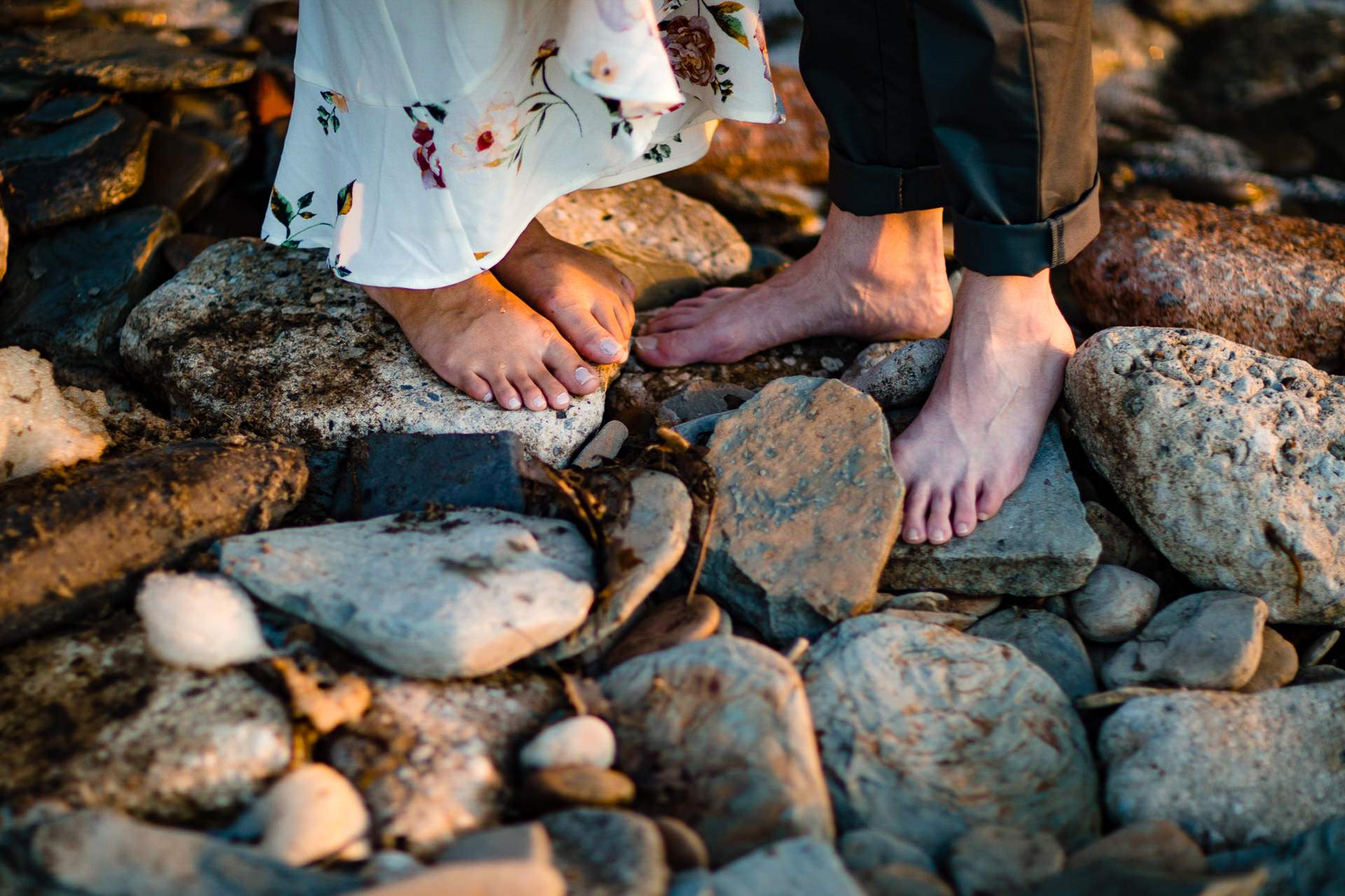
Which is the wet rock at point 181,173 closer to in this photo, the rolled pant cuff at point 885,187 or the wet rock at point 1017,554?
the rolled pant cuff at point 885,187

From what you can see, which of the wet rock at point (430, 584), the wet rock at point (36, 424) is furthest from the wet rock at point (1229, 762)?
the wet rock at point (36, 424)

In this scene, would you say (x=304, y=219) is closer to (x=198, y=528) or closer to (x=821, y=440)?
(x=198, y=528)

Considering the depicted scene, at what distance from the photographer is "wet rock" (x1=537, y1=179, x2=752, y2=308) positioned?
106 inches

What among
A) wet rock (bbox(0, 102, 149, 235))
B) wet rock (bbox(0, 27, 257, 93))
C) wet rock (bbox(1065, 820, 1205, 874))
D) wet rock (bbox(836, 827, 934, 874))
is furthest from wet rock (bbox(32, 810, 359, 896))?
wet rock (bbox(0, 27, 257, 93))

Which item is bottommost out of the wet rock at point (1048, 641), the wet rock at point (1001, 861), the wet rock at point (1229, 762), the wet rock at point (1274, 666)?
the wet rock at point (1274, 666)

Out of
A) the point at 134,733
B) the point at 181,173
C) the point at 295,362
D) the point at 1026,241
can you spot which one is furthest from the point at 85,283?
the point at 1026,241

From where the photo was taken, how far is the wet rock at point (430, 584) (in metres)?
1.42

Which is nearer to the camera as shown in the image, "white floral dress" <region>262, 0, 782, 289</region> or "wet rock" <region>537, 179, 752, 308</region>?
"white floral dress" <region>262, 0, 782, 289</region>

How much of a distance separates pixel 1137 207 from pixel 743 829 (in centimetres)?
210

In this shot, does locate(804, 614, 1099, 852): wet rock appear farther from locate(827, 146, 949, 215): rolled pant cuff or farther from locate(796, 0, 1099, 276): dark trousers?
locate(827, 146, 949, 215): rolled pant cuff

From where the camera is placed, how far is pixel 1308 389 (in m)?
1.90

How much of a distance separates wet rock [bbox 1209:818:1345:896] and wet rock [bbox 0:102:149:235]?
300cm

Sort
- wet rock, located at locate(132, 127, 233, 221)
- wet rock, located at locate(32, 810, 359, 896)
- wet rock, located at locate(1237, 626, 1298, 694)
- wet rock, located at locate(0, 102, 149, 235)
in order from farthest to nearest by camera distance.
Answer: wet rock, located at locate(132, 127, 233, 221), wet rock, located at locate(0, 102, 149, 235), wet rock, located at locate(1237, 626, 1298, 694), wet rock, located at locate(32, 810, 359, 896)

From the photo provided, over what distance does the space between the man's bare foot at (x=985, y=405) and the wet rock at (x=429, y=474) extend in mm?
770
